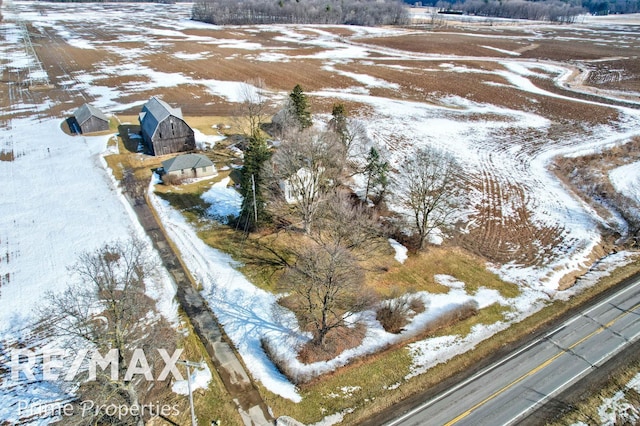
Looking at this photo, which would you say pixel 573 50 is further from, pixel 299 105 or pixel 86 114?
pixel 86 114

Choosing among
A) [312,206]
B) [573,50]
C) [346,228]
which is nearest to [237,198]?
[312,206]

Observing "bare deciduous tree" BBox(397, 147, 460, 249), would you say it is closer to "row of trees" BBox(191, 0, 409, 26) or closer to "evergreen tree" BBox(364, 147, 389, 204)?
"evergreen tree" BBox(364, 147, 389, 204)

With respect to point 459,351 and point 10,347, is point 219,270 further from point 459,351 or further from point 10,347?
point 459,351

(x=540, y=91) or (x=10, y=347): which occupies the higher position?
(x=540, y=91)

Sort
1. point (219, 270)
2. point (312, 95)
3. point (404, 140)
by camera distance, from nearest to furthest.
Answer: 1. point (219, 270)
2. point (404, 140)
3. point (312, 95)

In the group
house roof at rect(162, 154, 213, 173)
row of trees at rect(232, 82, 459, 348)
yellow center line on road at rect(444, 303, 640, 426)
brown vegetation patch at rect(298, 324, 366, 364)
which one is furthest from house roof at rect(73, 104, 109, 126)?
yellow center line on road at rect(444, 303, 640, 426)

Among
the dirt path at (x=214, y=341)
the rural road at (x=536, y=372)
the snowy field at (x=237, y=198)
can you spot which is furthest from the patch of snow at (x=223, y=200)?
the rural road at (x=536, y=372)

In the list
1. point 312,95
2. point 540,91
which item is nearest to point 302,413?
point 312,95
